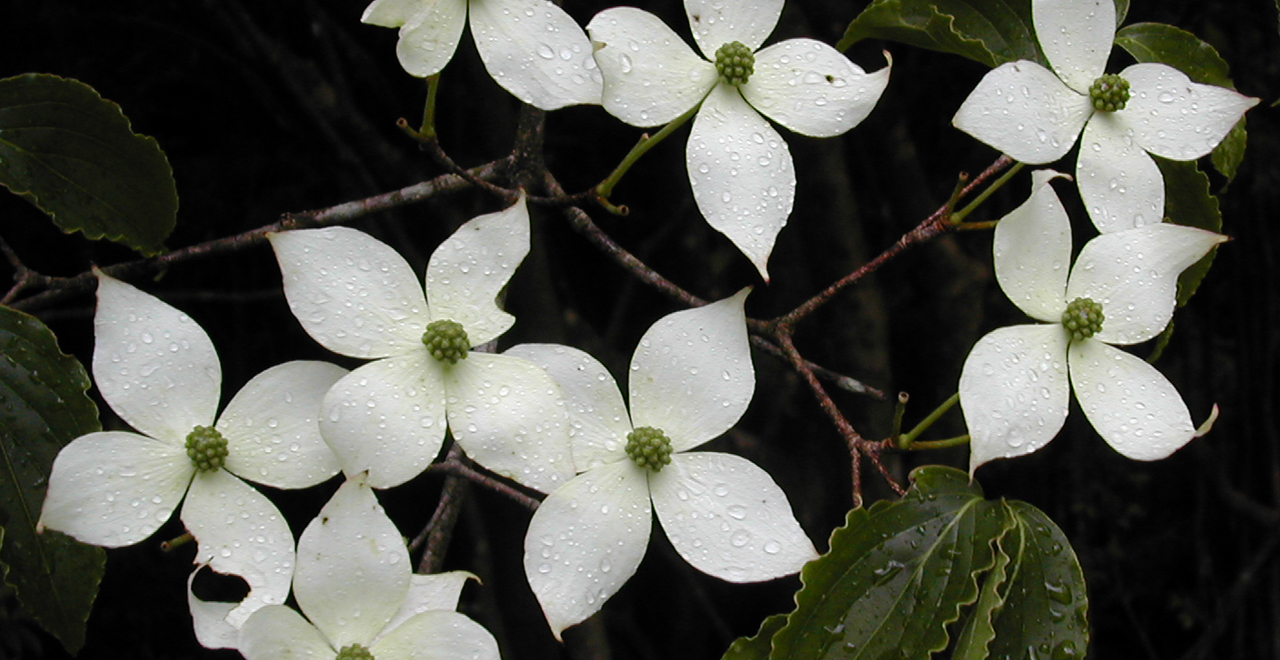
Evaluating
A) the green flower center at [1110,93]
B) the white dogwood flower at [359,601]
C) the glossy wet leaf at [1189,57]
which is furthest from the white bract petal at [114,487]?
the glossy wet leaf at [1189,57]

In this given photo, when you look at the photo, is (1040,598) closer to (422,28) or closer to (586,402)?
(586,402)

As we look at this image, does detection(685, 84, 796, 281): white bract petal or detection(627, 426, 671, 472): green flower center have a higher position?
detection(685, 84, 796, 281): white bract petal

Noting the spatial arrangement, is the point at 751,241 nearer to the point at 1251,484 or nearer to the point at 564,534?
the point at 564,534

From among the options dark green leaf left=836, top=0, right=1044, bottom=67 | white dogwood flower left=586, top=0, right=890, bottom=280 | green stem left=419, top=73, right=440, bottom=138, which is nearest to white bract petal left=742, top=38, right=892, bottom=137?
white dogwood flower left=586, top=0, right=890, bottom=280

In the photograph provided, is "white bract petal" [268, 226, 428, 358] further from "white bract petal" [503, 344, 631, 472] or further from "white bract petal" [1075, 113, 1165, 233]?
"white bract petal" [1075, 113, 1165, 233]

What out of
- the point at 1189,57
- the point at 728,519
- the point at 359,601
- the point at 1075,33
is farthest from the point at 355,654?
the point at 1189,57

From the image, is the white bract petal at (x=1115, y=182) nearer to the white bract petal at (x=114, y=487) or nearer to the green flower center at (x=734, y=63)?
the green flower center at (x=734, y=63)

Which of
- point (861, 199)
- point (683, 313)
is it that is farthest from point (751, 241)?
point (861, 199)
